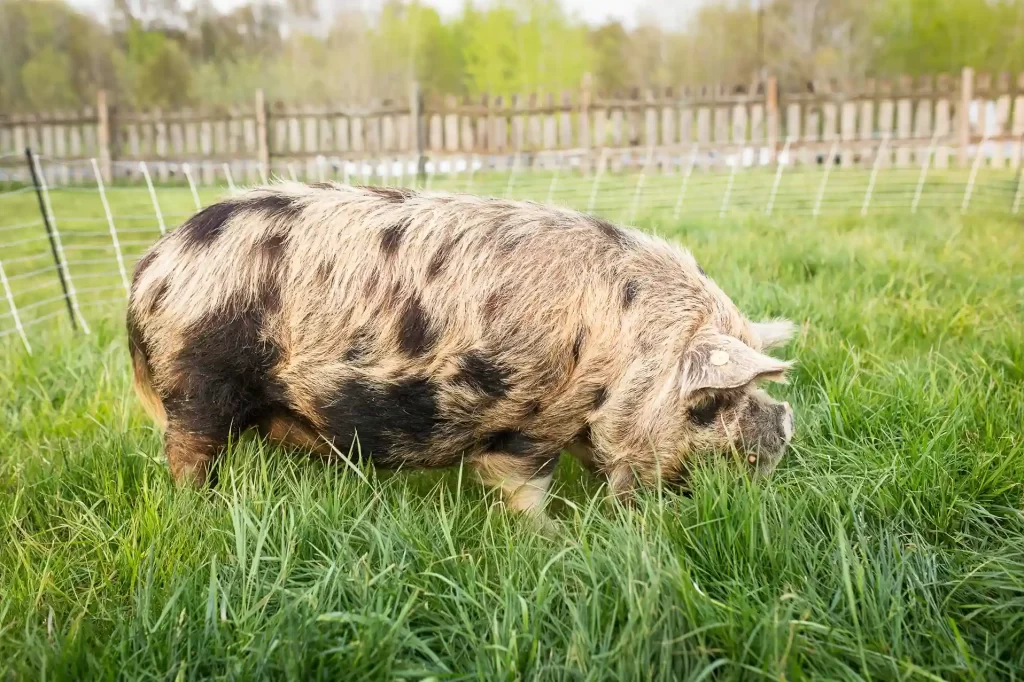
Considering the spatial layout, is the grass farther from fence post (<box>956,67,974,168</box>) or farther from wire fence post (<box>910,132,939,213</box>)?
fence post (<box>956,67,974,168</box>)

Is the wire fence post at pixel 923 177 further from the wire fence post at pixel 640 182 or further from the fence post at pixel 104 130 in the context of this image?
the fence post at pixel 104 130

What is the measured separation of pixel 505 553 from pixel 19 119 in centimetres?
1679

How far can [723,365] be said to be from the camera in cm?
244

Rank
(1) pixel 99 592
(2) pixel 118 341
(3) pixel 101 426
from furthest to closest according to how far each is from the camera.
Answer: (2) pixel 118 341 < (3) pixel 101 426 < (1) pixel 99 592

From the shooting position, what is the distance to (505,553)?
7.66ft

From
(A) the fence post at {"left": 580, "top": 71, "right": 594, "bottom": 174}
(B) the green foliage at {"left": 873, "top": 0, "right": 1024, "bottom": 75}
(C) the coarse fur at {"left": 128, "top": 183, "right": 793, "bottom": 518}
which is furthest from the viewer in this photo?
(B) the green foliage at {"left": 873, "top": 0, "right": 1024, "bottom": 75}

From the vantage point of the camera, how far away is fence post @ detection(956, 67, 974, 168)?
13141 millimetres

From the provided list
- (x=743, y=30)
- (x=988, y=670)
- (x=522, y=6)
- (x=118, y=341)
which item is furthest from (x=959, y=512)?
(x=743, y=30)

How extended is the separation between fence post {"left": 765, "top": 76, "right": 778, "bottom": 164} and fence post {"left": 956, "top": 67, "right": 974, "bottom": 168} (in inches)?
118

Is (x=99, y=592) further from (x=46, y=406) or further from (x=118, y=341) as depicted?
(x=118, y=341)

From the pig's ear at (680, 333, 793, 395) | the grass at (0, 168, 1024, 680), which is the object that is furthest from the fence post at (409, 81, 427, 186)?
the pig's ear at (680, 333, 793, 395)

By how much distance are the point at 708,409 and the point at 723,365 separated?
0.66ft

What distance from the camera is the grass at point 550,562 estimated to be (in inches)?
68.7

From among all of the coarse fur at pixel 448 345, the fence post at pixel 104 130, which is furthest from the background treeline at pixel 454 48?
the coarse fur at pixel 448 345
